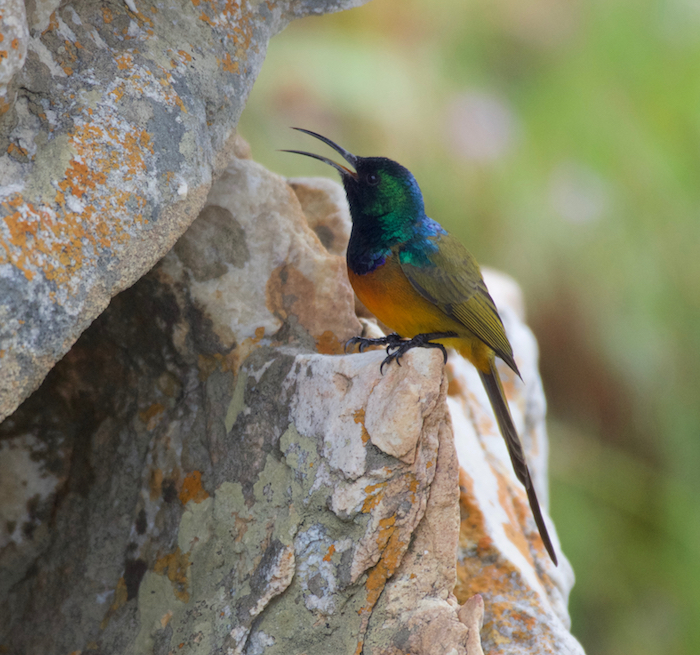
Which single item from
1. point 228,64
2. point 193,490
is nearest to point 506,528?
point 193,490

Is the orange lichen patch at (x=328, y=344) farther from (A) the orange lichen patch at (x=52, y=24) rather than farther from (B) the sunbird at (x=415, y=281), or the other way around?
(A) the orange lichen patch at (x=52, y=24)

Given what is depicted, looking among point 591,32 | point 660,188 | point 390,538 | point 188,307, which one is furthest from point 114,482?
point 591,32

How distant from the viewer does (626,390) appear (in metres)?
5.71

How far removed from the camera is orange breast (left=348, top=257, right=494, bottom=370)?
271 centimetres

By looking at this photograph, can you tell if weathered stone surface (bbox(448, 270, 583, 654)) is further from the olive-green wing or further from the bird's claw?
the bird's claw

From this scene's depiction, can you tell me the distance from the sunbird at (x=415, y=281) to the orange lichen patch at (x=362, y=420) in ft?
1.79

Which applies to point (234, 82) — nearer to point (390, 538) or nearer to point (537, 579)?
point (390, 538)

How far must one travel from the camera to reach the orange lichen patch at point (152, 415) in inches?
100

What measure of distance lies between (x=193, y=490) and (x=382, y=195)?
4.57ft

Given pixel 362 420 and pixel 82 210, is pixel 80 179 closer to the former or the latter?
pixel 82 210

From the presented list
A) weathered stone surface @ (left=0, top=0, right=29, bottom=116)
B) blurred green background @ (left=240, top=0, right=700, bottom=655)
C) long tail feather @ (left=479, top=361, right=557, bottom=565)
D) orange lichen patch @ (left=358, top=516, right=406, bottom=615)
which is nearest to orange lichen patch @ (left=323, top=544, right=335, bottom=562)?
orange lichen patch @ (left=358, top=516, right=406, bottom=615)

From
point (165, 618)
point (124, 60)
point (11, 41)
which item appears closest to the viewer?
point (11, 41)

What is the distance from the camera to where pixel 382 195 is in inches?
114

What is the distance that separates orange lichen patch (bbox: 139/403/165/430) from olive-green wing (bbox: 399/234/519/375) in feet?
3.51
